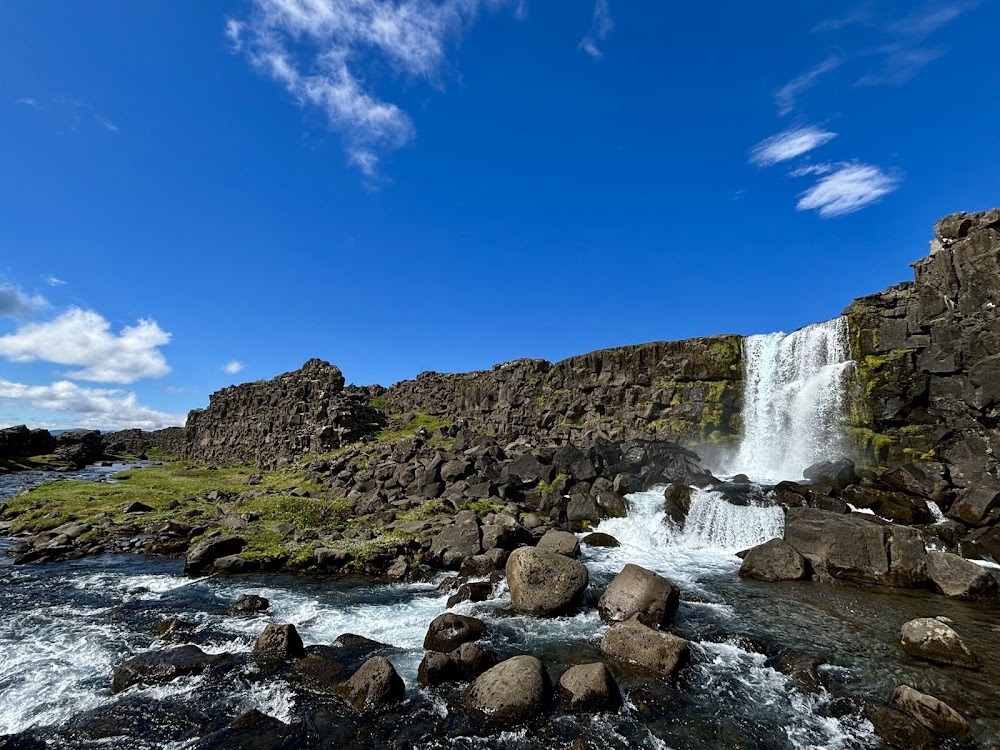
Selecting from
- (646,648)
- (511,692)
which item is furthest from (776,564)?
(511,692)

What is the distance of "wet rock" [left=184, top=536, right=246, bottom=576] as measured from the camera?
19.8 m

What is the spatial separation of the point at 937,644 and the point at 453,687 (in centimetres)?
1200

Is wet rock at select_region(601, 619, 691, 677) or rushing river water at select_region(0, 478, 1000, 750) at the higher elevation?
wet rock at select_region(601, 619, 691, 677)

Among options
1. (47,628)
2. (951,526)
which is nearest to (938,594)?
(951,526)

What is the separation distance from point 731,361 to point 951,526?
21765 mm

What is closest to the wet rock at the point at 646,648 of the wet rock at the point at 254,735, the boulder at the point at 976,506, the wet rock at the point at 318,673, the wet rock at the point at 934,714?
the wet rock at the point at 934,714

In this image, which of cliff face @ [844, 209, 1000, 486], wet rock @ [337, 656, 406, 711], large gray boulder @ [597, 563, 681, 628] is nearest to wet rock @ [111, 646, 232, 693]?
wet rock @ [337, 656, 406, 711]

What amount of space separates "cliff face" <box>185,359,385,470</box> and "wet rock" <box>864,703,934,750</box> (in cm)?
5109

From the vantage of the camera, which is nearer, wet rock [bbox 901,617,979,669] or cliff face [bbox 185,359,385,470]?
wet rock [bbox 901,617,979,669]

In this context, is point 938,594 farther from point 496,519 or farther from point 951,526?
point 496,519

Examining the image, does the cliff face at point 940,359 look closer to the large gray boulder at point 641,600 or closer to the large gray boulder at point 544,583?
the large gray boulder at point 641,600

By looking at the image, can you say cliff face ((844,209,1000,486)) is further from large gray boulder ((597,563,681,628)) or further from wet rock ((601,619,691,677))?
wet rock ((601,619,691,677))

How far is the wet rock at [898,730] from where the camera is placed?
346 inches

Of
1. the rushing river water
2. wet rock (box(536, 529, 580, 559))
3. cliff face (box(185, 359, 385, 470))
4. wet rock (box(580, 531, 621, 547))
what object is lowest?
the rushing river water
